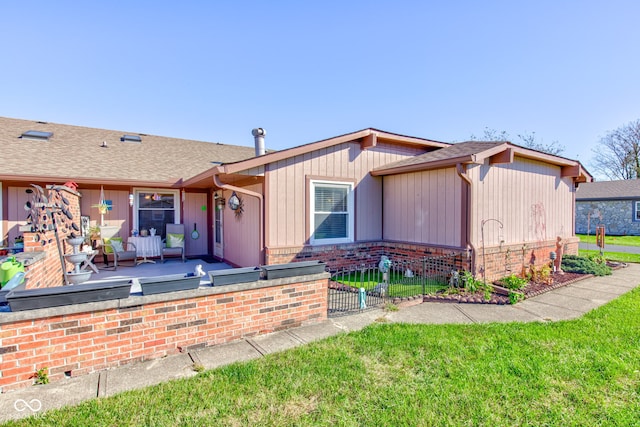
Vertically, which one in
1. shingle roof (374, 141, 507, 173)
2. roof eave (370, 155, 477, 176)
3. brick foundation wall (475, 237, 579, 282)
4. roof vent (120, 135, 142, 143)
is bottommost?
brick foundation wall (475, 237, 579, 282)

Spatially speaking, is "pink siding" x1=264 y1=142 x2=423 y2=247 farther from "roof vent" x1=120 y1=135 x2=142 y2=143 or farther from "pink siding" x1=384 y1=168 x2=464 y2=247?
"roof vent" x1=120 y1=135 x2=142 y2=143

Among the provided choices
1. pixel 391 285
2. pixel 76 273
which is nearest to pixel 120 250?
pixel 76 273

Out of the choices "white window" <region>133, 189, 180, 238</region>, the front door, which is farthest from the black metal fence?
"white window" <region>133, 189, 180, 238</region>

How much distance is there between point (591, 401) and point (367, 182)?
608 cm

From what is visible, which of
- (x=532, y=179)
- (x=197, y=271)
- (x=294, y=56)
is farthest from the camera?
(x=294, y=56)

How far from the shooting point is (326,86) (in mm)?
13797

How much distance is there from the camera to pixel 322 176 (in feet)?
24.3

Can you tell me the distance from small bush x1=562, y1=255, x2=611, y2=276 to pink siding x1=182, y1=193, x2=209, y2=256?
11.0m

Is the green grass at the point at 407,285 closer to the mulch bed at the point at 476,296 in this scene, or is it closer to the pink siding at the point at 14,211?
the mulch bed at the point at 476,296

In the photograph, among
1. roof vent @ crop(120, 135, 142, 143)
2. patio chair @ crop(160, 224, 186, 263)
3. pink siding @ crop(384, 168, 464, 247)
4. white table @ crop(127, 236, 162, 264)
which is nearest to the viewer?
pink siding @ crop(384, 168, 464, 247)

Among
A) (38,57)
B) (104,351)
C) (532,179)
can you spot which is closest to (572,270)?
(532,179)

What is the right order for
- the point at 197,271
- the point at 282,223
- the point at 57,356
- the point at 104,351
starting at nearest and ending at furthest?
the point at 57,356 < the point at 104,351 < the point at 197,271 < the point at 282,223

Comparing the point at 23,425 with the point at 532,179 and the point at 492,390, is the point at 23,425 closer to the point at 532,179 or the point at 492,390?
the point at 492,390

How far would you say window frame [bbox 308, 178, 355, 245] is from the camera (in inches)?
288
